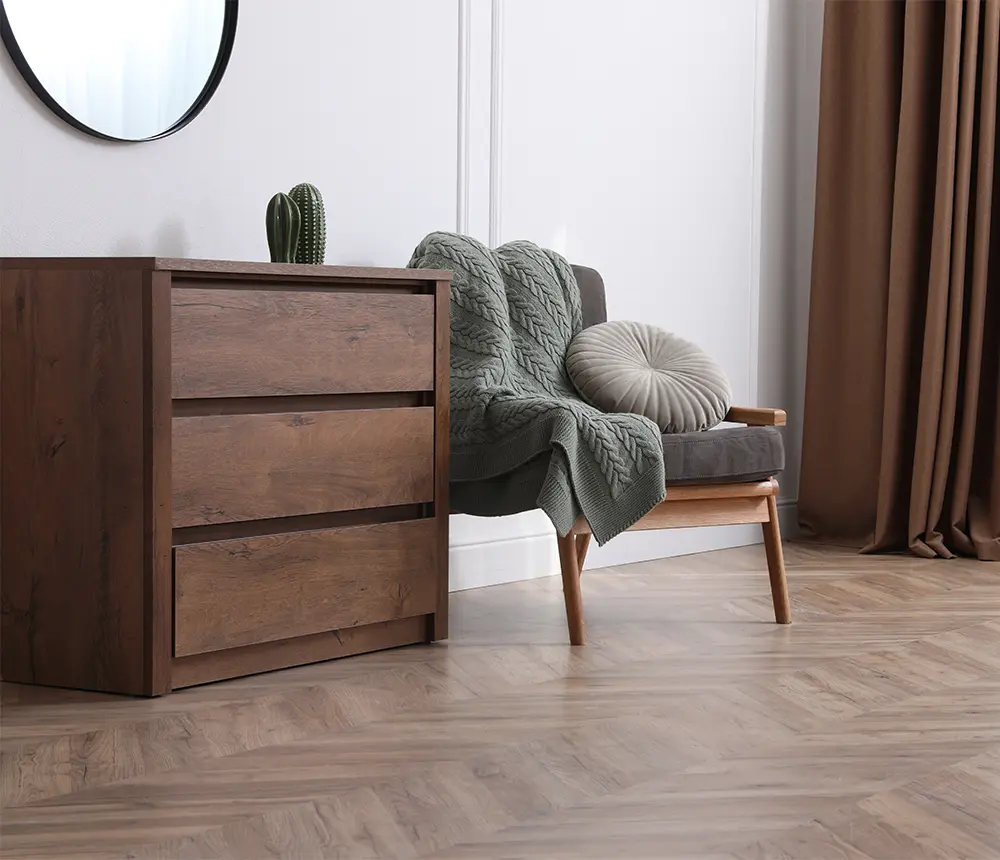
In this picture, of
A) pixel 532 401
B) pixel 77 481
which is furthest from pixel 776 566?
pixel 77 481

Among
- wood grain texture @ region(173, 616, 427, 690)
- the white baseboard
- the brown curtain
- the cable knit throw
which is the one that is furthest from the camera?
the brown curtain

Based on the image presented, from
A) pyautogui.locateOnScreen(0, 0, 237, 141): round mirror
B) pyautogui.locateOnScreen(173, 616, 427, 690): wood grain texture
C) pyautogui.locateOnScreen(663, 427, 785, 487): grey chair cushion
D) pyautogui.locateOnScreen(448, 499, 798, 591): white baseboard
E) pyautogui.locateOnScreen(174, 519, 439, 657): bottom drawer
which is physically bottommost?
pyautogui.locateOnScreen(448, 499, 798, 591): white baseboard

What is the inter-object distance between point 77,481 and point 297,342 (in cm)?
45

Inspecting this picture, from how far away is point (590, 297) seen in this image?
3225 mm

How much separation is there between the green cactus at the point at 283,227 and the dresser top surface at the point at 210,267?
18 centimetres

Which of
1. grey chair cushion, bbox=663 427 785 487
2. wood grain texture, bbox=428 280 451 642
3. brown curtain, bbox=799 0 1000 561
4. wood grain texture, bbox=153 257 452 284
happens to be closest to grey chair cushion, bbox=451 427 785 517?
grey chair cushion, bbox=663 427 785 487

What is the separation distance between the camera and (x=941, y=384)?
3869 millimetres

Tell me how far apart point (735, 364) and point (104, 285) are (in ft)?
7.50

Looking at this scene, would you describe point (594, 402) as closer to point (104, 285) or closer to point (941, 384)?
point (104, 285)

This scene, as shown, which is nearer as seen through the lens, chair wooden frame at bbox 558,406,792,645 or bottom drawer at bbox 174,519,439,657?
bottom drawer at bbox 174,519,439,657

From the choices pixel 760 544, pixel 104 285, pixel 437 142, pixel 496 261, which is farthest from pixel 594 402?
pixel 760 544

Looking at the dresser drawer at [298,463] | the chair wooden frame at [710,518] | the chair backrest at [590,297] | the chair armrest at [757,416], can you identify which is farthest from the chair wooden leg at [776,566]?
the dresser drawer at [298,463]

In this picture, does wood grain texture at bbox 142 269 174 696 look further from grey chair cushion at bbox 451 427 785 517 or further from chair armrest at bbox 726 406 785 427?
chair armrest at bbox 726 406 785 427

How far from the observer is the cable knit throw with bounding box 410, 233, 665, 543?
2.62 meters
